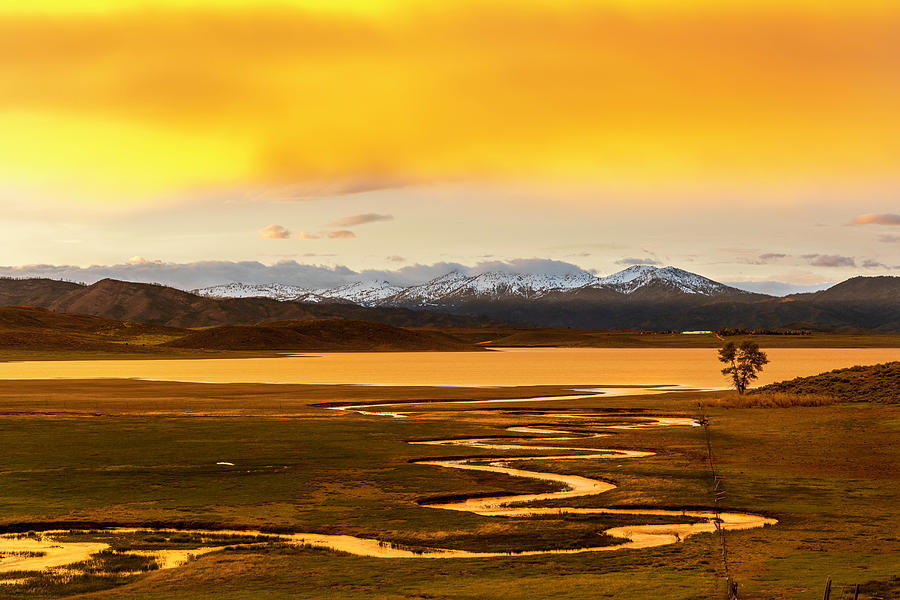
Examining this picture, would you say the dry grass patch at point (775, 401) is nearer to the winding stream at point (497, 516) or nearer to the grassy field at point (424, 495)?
the grassy field at point (424, 495)

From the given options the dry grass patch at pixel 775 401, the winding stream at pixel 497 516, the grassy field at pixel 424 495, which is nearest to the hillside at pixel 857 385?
the dry grass patch at pixel 775 401

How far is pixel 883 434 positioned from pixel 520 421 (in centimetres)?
2250

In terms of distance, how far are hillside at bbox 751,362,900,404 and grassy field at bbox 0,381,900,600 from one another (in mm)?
3918

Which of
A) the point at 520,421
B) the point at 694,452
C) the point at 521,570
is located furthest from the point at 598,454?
the point at 521,570

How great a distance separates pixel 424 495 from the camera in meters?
34.3

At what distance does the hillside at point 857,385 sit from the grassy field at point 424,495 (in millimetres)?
3918

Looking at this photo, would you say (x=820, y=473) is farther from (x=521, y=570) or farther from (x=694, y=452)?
(x=521, y=570)

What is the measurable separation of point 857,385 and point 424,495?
53.5 metres

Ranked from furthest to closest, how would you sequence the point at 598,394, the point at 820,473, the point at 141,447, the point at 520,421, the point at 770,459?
the point at 598,394 < the point at 520,421 < the point at 141,447 < the point at 770,459 < the point at 820,473

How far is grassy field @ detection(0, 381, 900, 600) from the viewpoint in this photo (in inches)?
860

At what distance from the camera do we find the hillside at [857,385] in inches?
2788

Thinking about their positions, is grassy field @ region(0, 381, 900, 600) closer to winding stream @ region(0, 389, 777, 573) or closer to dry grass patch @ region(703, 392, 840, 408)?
winding stream @ region(0, 389, 777, 573)

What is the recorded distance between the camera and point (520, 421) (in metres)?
62.8

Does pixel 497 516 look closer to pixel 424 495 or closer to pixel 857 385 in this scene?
pixel 424 495
